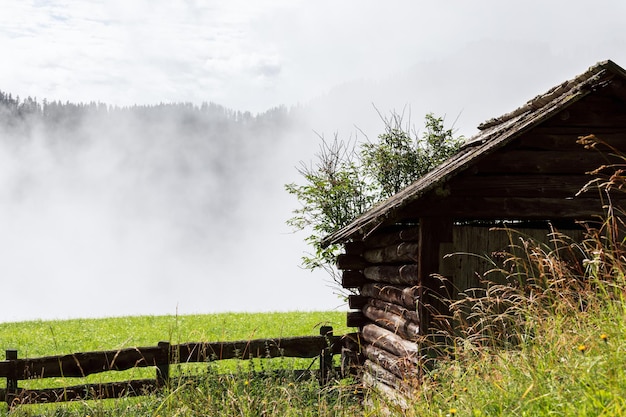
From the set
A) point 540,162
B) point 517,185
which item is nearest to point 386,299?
point 517,185

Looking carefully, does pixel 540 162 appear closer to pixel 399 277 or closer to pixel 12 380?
pixel 399 277

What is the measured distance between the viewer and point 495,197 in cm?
873

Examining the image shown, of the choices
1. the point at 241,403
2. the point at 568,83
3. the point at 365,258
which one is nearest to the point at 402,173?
the point at 365,258

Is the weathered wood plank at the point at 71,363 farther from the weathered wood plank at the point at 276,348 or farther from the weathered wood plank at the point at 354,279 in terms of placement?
the weathered wood plank at the point at 354,279

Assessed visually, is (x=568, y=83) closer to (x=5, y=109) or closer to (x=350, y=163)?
(x=350, y=163)

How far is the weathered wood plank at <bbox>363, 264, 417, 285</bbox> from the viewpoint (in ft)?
29.0

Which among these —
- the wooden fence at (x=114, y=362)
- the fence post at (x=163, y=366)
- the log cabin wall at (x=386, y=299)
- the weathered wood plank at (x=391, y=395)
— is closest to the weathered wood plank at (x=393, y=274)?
the log cabin wall at (x=386, y=299)

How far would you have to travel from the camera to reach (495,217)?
8.71 metres

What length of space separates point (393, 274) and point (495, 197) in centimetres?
186

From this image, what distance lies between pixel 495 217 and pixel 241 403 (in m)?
4.19

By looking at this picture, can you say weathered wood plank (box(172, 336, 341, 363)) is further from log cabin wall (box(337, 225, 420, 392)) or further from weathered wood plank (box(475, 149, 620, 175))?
weathered wood plank (box(475, 149, 620, 175))

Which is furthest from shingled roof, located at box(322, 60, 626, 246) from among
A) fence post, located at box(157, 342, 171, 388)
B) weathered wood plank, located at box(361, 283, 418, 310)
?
fence post, located at box(157, 342, 171, 388)

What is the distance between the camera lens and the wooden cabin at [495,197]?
27.7 feet

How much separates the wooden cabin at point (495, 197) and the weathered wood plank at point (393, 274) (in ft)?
0.05
